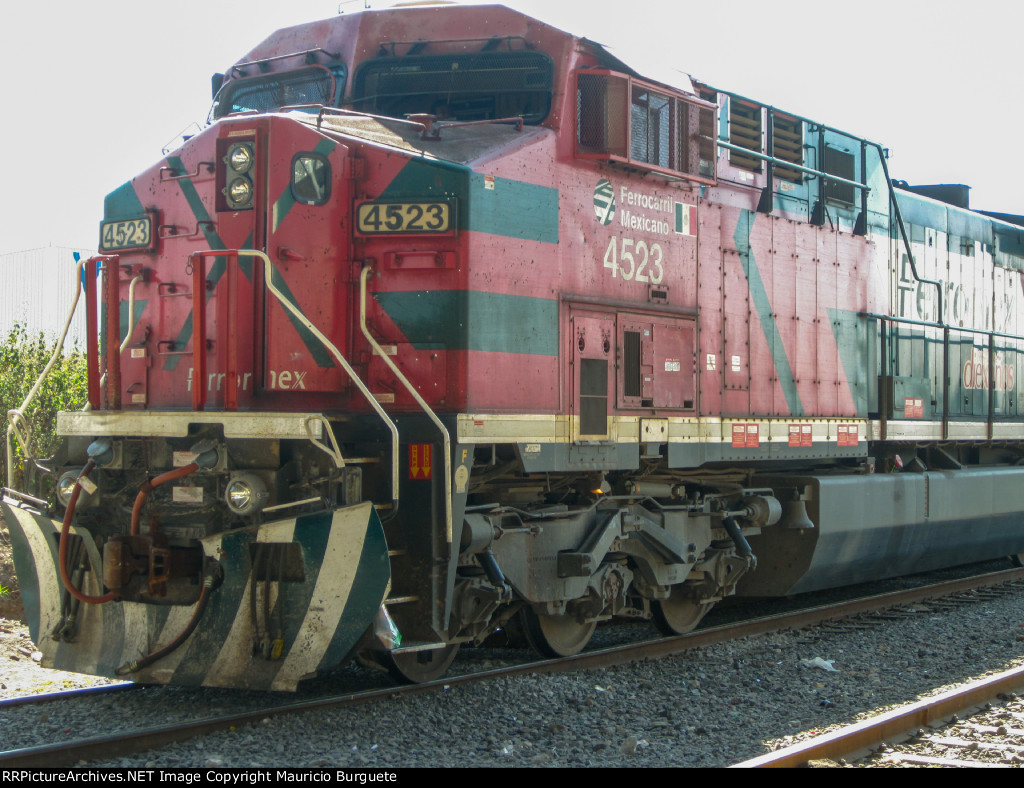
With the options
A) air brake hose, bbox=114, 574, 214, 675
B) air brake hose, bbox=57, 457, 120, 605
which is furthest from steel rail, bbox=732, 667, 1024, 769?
air brake hose, bbox=57, 457, 120, 605

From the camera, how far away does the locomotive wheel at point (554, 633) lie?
663cm

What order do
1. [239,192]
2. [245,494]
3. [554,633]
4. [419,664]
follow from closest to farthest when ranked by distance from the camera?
1. [245,494]
2. [239,192]
3. [419,664]
4. [554,633]

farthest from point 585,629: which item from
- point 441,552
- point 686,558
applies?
point 441,552

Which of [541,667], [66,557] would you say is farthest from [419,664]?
[66,557]

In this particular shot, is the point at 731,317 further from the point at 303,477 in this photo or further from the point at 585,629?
the point at 303,477

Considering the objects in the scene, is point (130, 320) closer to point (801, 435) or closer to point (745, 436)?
point (745, 436)

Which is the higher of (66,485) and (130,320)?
(130,320)

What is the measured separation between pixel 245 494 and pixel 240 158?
1881mm

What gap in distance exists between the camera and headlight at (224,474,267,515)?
204 inches

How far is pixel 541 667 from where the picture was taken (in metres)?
6.38

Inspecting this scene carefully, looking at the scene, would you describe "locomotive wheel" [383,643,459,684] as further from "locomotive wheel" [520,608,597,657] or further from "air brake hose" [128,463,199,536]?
"air brake hose" [128,463,199,536]

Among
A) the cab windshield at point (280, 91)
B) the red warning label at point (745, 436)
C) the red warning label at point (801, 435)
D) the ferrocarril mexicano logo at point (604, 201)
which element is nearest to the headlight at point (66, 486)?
the cab windshield at point (280, 91)

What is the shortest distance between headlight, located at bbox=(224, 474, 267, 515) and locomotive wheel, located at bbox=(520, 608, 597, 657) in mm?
2041

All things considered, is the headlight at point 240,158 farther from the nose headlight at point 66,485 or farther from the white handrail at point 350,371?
the nose headlight at point 66,485
